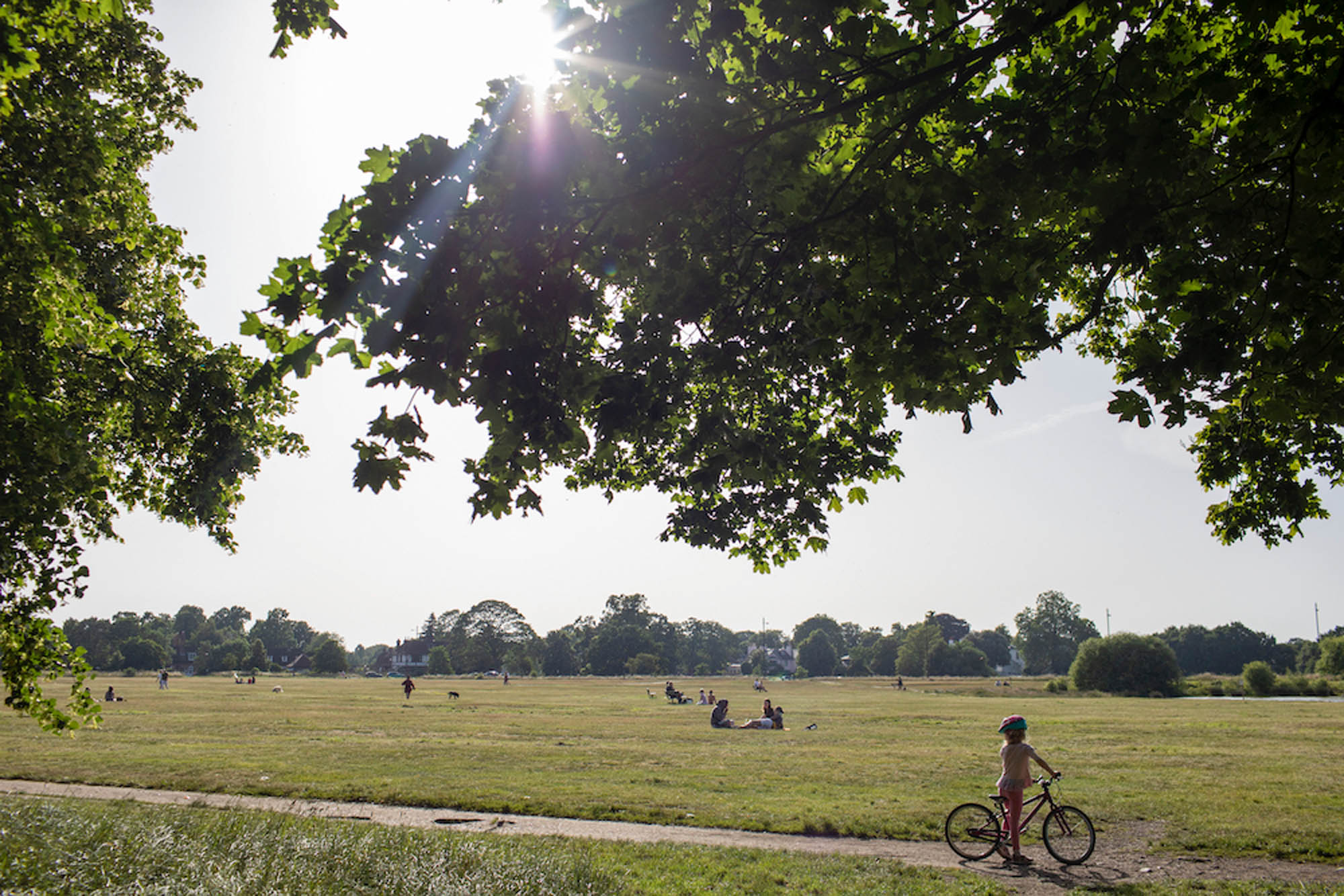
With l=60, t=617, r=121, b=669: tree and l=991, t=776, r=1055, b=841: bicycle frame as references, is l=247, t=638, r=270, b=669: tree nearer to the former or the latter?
l=60, t=617, r=121, b=669: tree

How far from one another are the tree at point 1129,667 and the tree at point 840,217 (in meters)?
71.4

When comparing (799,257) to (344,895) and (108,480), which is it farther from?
(108,480)

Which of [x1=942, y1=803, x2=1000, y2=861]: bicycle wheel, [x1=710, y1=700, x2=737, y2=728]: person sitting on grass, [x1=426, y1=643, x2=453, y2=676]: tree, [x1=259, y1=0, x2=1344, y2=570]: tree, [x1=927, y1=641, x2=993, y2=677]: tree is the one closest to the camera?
[x1=259, y1=0, x2=1344, y2=570]: tree

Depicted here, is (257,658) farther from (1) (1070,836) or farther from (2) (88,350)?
(1) (1070,836)

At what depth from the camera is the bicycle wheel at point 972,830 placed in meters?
10.5

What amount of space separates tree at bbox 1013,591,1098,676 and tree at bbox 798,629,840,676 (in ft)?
134

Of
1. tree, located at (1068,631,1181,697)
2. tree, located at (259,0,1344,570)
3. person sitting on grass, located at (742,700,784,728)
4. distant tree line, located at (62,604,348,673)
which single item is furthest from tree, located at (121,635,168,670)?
tree, located at (259,0,1344,570)

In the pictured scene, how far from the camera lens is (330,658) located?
139 metres

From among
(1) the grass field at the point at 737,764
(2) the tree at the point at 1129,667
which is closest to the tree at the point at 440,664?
(2) the tree at the point at 1129,667

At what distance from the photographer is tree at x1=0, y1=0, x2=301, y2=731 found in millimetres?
10109

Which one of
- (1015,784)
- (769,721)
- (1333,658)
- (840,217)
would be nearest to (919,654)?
(1333,658)

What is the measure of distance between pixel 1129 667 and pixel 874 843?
70.6 meters

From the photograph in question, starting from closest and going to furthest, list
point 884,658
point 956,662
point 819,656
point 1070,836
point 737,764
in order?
1. point 1070,836
2. point 737,764
3. point 956,662
4. point 884,658
5. point 819,656

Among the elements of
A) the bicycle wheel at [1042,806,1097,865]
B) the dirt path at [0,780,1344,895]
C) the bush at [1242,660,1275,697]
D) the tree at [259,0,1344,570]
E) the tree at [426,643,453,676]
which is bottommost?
the tree at [426,643,453,676]
